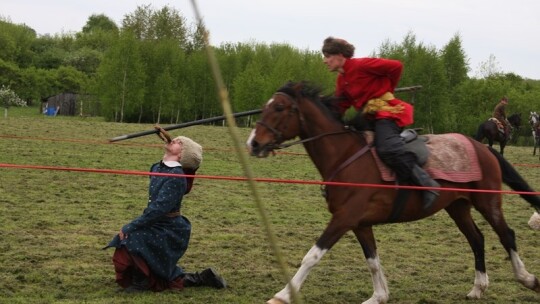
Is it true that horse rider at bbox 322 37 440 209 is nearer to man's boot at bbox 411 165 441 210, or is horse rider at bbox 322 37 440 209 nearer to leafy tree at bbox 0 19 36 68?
man's boot at bbox 411 165 441 210

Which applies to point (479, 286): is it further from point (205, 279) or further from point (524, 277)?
point (205, 279)

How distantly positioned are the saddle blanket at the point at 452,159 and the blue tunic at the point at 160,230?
176 centimetres

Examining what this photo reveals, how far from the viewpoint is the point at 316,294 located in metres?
6.16

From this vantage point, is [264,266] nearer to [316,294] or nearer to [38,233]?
[316,294]

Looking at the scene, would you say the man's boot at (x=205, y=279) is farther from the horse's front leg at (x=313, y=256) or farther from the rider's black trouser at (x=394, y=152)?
the rider's black trouser at (x=394, y=152)

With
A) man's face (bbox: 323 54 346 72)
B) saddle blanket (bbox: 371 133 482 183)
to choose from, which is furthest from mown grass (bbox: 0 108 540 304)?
man's face (bbox: 323 54 346 72)

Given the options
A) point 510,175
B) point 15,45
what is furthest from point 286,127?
point 15,45

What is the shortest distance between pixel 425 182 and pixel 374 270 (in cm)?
88

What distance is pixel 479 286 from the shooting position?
6.27 meters

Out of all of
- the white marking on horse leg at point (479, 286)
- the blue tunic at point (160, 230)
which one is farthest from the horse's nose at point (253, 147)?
the white marking on horse leg at point (479, 286)

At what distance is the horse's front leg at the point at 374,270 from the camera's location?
19.2 feet

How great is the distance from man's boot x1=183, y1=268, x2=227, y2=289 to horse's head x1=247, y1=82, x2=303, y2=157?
4.36 feet

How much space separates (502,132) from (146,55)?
2680 centimetres

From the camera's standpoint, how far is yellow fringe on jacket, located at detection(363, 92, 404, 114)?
586cm
